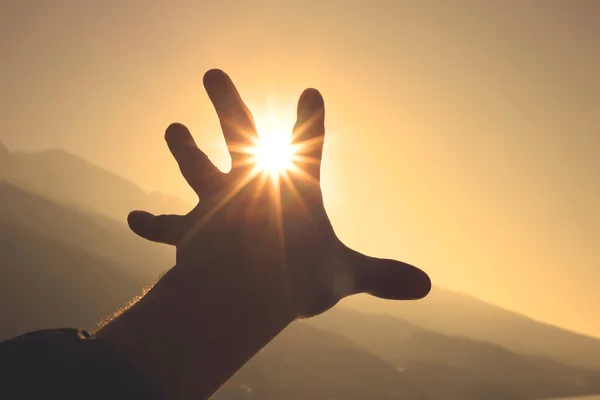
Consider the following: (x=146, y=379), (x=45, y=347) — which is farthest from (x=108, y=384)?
(x=45, y=347)

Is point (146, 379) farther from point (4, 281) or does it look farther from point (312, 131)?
point (4, 281)

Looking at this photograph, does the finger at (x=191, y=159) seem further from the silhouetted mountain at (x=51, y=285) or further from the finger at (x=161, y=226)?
the silhouetted mountain at (x=51, y=285)

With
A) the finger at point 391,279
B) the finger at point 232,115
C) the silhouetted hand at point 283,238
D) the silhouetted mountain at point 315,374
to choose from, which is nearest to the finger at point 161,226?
the silhouetted hand at point 283,238

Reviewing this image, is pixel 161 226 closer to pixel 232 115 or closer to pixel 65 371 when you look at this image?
pixel 232 115

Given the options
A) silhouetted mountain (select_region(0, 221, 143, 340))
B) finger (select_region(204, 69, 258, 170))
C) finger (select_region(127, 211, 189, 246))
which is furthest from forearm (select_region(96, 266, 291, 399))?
silhouetted mountain (select_region(0, 221, 143, 340))

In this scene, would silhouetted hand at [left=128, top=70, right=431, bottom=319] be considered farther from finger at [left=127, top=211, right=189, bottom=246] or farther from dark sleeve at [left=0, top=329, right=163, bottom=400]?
dark sleeve at [left=0, top=329, right=163, bottom=400]

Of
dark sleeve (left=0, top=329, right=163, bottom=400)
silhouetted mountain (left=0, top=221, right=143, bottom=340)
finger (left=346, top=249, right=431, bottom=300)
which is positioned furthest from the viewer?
silhouetted mountain (left=0, top=221, right=143, bottom=340)
